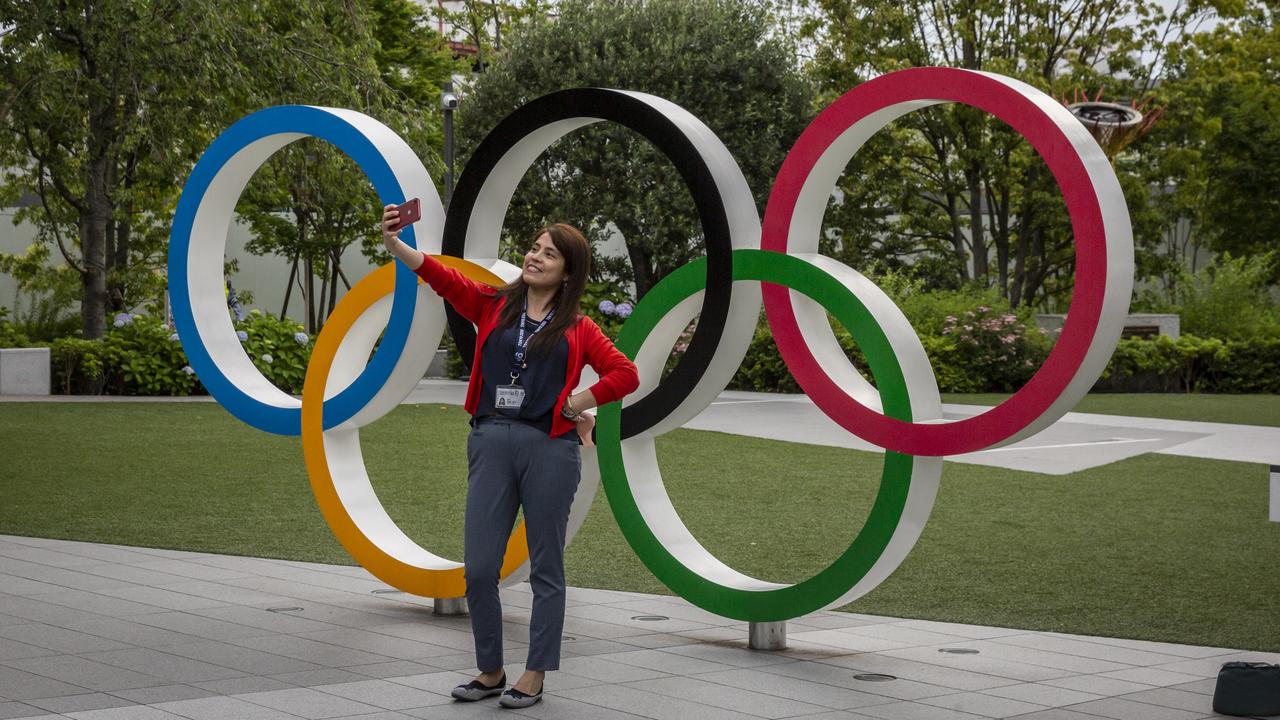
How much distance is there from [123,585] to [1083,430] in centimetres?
1228

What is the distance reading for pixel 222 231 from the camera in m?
8.02

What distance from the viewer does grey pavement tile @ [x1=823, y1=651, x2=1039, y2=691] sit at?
5699 millimetres

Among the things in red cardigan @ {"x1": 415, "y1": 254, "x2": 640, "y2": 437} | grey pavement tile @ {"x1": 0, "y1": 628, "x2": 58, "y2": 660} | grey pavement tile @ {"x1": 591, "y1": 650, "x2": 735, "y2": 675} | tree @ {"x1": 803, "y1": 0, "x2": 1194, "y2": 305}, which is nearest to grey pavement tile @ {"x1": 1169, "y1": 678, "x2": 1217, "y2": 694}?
grey pavement tile @ {"x1": 591, "y1": 650, "x2": 735, "y2": 675}

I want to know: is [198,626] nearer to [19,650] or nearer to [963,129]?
[19,650]

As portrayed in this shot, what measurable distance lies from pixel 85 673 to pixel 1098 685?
4.06 m

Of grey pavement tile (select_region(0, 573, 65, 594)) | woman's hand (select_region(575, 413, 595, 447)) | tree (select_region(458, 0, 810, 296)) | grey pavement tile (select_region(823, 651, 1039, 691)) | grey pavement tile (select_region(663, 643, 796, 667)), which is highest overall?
tree (select_region(458, 0, 810, 296))

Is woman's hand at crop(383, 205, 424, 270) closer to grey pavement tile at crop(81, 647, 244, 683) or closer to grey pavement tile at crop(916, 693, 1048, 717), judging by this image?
grey pavement tile at crop(81, 647, 244, 683)

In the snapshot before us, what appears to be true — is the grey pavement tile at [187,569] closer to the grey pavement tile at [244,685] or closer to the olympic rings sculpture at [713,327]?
the olympic rings sculpture at [713,327]

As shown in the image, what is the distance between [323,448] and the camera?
23.4ft

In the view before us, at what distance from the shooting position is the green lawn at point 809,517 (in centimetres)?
759

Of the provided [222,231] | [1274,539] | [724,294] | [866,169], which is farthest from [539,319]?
[866,169]

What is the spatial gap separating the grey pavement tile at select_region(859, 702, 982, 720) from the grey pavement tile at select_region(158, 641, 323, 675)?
229cm

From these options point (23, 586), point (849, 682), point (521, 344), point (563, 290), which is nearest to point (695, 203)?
point (563, 290)

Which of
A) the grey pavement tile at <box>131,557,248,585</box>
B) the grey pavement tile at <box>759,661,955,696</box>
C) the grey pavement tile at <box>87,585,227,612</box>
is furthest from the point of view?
the grey pavement tile at <box>131,557,248,585</box>
